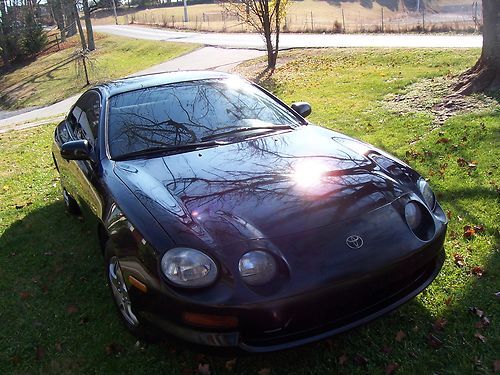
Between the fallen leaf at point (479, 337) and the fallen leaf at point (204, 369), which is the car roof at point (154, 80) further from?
the fallen leaf at point (479, 337)

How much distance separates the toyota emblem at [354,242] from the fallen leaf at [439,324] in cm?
83

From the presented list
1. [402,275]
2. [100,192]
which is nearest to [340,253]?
[402,275]

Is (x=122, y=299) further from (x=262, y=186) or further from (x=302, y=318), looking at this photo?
(x=302, y=318)

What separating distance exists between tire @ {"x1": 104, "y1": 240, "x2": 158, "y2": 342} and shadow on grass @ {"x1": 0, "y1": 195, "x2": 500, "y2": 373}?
133 mm

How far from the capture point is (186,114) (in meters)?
3.87

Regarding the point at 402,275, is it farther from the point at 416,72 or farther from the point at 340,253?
the point at 416,72

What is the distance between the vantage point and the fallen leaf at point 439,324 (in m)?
2.90

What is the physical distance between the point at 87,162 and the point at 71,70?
31.3 m

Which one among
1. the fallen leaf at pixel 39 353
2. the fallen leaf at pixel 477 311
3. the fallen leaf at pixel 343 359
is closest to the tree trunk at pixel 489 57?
the fallen leaf at pixel 477 311

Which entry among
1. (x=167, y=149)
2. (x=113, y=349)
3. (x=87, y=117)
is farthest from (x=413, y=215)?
(x=87, y=117)

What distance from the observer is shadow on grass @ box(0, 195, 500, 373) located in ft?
8.97

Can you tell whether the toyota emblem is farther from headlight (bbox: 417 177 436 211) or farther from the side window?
the side window

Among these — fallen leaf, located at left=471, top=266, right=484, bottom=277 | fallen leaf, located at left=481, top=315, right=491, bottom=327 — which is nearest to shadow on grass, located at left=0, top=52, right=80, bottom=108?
fallen leaf, located at left=471, top=266, right=484, bottom=277

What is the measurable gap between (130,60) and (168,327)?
30.4 m
